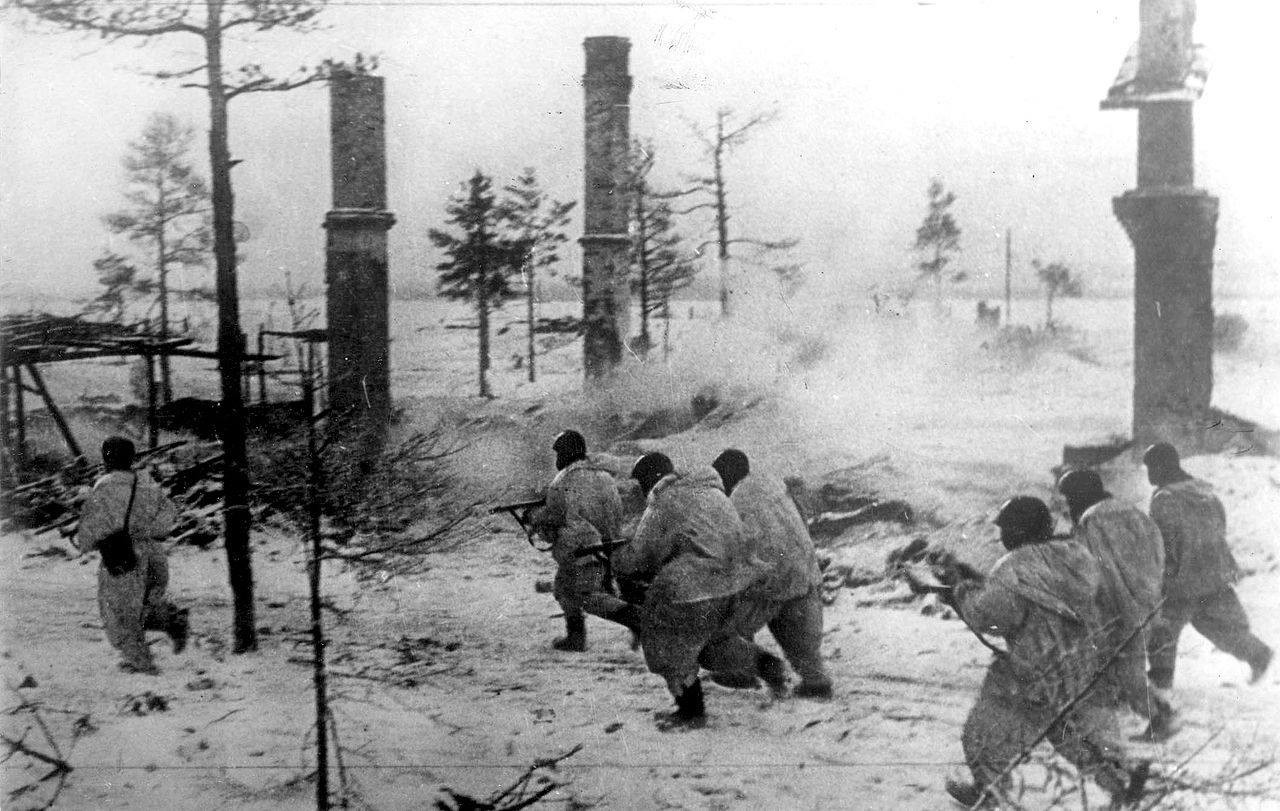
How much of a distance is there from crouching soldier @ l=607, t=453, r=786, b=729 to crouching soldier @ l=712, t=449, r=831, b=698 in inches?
3.2

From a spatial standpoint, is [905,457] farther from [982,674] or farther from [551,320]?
[551,320]

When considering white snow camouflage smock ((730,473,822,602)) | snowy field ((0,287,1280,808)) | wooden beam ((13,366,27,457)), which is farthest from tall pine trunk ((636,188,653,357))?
wooden beam ((13,366,27,457))

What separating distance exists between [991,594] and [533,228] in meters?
2.76

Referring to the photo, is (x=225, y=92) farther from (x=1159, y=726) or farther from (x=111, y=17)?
(x=1159, y=726)

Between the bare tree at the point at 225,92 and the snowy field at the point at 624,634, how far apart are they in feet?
0.33

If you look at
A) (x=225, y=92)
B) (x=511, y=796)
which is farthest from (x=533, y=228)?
(x=511, y=796)

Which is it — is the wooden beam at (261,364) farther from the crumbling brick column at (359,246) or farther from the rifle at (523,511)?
the rifle at (523,511)

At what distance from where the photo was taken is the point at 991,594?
450 cm

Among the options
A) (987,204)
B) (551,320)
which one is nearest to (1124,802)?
(987,204)

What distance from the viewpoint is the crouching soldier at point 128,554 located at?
5.29 m

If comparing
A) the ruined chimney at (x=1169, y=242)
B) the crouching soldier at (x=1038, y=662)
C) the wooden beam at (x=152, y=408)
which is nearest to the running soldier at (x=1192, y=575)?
the ruined chimney at (x=1169, y=242)

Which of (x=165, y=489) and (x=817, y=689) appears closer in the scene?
(x=817, y=689)

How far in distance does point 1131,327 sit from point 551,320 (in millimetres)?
2798

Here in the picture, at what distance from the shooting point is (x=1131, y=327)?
527 cm
